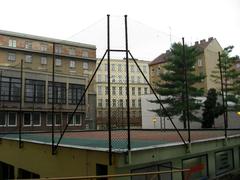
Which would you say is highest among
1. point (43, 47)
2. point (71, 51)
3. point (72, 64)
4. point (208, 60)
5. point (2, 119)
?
point (43, 47)

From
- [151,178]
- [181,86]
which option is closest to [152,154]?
[151,178]

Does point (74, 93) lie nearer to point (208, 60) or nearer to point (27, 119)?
point (27, 119)

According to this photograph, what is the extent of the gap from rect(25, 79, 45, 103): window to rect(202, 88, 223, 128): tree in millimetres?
18613

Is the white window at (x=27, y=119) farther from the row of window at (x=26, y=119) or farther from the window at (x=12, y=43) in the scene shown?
the window at (x=12, y=43)

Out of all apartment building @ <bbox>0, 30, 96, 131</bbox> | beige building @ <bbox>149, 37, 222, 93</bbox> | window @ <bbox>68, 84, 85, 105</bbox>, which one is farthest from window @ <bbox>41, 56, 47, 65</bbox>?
beige building @ <bbox>149, 37, 222, 93</bbox>

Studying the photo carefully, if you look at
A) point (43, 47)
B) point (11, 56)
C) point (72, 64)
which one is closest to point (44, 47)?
A: point (43, 47)

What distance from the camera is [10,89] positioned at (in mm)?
28422

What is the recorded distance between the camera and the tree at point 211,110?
25141mm

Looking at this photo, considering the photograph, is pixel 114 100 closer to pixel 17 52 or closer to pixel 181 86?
pixel 181 86

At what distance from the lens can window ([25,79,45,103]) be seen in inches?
1182

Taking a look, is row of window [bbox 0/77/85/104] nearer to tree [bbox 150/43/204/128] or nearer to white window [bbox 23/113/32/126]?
white window [bbox 23/113/32/126]

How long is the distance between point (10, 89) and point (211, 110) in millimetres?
21504

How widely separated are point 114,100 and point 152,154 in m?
1.94

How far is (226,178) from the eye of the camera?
9.40 metres
